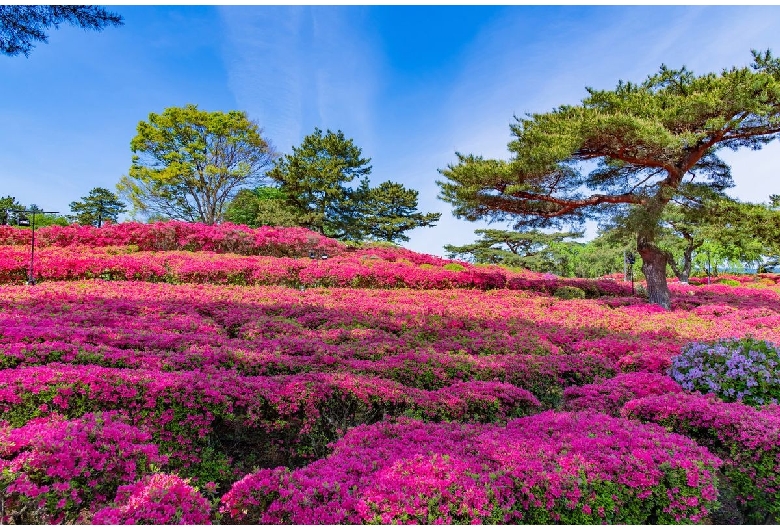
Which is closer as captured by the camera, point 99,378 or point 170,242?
point 99,378

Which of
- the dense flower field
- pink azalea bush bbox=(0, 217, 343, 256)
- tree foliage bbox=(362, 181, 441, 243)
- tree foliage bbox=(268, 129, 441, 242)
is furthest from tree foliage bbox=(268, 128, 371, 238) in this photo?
the dense flower field

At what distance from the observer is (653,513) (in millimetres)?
2379

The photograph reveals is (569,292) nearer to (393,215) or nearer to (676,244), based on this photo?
(676,244)

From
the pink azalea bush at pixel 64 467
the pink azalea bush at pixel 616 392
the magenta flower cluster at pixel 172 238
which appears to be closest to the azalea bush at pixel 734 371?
the pink azalea bush at pixel 616 392

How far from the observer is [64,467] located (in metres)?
2.04

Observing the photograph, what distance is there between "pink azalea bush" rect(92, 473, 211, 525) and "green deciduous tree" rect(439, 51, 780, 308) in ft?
27.7

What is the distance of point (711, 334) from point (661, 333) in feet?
2.71

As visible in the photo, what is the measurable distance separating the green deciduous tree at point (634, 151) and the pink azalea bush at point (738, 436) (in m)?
6.27

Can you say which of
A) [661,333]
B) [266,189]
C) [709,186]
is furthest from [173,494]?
[266,189]

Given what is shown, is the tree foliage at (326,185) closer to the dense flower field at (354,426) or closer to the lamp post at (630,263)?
the lamp post at (630,263)

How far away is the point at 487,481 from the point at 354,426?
133 centimetres

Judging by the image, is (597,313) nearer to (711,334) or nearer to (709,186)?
(711,334)

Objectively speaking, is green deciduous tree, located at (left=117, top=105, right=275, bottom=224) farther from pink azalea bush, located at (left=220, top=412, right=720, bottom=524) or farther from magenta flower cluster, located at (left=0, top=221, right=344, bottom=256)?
pink azalea bush, located at (left=220, top=412, right=720, bottom=524)

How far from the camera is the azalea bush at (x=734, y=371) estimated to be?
4.01m
